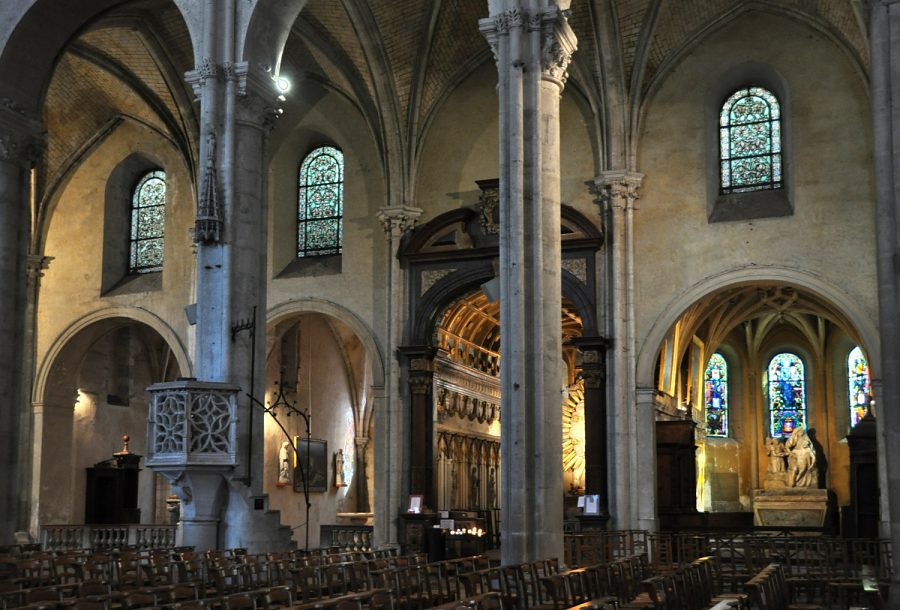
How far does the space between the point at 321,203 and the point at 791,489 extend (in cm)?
1558

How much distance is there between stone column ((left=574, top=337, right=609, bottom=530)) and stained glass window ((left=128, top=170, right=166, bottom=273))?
11282mm

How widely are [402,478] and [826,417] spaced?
1830cm

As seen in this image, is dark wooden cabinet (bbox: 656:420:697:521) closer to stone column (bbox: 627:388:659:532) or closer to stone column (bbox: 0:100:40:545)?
stone column (bbox: 627:388:659:532)

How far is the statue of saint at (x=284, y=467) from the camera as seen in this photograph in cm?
2909

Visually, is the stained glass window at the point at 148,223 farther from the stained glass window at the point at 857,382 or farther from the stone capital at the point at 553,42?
the stained glass window at the point at 857,382

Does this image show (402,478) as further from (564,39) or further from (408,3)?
(564,39)

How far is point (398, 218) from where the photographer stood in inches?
974

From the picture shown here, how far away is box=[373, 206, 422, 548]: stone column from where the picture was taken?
23891 millimetres

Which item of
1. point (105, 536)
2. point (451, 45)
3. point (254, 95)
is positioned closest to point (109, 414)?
point (105, 536)

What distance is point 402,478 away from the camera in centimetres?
2398

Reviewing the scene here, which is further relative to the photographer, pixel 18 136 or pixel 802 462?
pixel 802 462

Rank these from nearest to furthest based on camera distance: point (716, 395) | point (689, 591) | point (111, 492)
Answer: point (689, 591) < point (111, 492) < point (716, 395)

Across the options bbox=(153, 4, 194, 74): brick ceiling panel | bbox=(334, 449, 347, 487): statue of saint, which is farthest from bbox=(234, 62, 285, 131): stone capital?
bbox=(334, 449, 347, 487): statue of saint

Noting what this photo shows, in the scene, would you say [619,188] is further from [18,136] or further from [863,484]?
[18,136]
